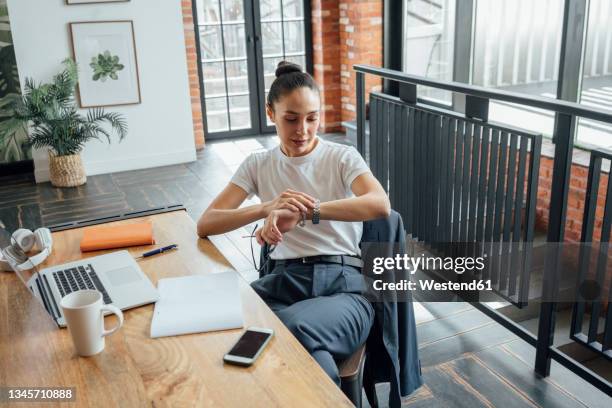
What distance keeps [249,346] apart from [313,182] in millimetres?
751

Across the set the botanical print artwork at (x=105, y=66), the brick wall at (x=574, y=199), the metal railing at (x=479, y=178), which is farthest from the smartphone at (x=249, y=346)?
the botanical print artwork at (x=105, y=66)

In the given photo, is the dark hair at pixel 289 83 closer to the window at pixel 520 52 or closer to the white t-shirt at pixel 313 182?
the white t-shirt at pixel 313 182

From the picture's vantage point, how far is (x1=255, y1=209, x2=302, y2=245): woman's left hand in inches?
→ 63.7

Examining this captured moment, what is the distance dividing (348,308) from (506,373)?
1.03 m

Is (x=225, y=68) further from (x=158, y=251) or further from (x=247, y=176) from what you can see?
(x=158, y=251)

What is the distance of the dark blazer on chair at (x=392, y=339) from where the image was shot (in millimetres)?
1704

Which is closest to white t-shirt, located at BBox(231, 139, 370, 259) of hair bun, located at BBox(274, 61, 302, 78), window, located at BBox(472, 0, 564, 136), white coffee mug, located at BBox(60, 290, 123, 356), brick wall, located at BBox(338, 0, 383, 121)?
hair bun, located at BBox(274, 61, 302, 78)

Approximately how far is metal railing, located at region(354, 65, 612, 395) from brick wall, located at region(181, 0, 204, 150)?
301cm

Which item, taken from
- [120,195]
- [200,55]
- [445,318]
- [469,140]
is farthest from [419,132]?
[200,55]

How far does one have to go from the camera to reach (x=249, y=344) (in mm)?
1211

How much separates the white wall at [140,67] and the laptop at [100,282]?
3969mm

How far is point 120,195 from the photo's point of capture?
4.87 metres

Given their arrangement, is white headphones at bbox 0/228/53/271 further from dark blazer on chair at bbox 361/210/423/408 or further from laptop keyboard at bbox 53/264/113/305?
dark blazer on chair at bbox 361/210/423/408

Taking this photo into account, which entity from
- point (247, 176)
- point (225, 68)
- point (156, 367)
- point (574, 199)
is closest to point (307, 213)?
point (247, 176)
